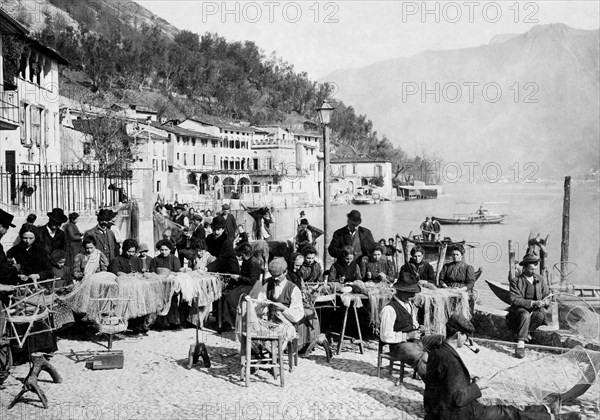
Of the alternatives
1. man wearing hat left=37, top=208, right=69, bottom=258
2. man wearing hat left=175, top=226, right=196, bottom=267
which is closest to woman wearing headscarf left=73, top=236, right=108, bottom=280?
man wearing hat left=37, top=208, right=69, bottom=258

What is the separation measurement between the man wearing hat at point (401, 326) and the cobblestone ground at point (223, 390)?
538 mm

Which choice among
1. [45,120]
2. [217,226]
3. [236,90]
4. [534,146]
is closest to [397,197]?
[236,90]

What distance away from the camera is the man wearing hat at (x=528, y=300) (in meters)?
9.32

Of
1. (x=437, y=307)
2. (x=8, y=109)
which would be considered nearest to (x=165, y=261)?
(x=437, y=307)

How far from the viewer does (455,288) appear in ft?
31.8

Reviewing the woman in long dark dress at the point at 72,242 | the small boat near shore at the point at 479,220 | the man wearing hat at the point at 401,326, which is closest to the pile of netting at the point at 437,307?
the man wearing hat at the point at 401,326

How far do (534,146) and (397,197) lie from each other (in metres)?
70.4

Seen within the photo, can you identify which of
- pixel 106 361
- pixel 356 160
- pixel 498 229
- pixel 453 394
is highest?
pixel 356 160

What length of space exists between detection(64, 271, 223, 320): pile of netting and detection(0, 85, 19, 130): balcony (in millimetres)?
8797

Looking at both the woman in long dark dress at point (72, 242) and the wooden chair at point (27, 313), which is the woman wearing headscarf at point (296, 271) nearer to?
the wooden chair at point (27, 313)

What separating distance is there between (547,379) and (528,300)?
2.87 m

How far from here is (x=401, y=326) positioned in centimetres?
760

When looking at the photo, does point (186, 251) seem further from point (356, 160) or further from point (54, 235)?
point (356, 160)

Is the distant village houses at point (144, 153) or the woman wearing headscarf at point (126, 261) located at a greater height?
the distant village houses at point (144, 153)
